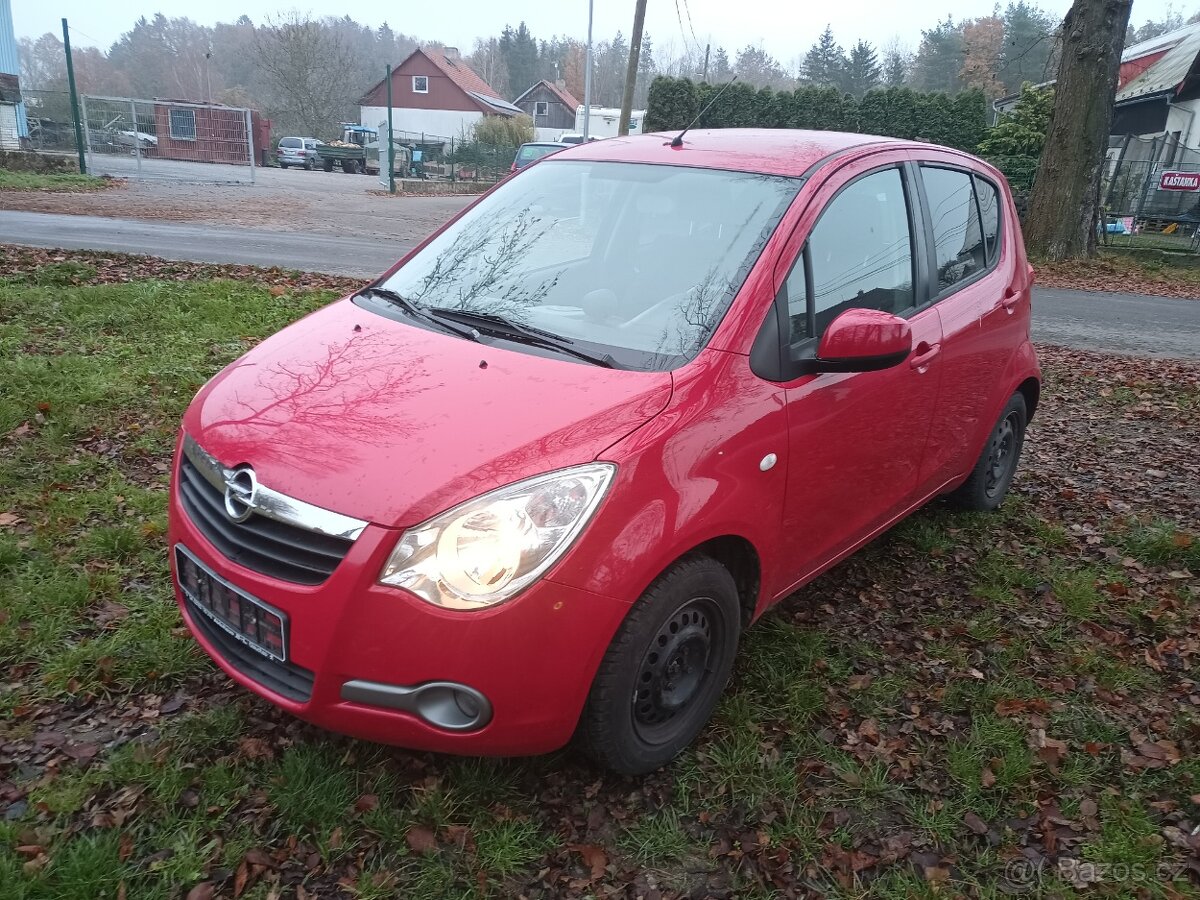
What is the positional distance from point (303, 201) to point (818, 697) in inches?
834

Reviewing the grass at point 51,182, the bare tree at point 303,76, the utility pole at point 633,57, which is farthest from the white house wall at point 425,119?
the utility pole at point 633,57

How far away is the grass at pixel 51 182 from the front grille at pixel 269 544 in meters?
19.8

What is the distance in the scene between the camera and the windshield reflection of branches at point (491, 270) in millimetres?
3178

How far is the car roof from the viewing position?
3.31 m

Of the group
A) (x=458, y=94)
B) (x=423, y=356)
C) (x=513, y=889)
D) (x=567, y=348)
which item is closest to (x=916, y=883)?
(x=513, y=889)

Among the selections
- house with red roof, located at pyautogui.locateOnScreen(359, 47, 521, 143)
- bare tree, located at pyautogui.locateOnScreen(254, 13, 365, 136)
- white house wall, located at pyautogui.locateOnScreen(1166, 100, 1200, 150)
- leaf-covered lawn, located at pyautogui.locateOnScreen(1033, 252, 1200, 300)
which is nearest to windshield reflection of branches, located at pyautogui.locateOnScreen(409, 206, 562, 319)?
leaf-covered lawn, located at pyautogui.locateOnScreen(1033, 252, 1200, 300)

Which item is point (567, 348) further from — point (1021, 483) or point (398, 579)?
point (1021, 483)

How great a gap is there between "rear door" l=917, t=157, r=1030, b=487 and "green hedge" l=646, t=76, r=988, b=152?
24910 millimetres

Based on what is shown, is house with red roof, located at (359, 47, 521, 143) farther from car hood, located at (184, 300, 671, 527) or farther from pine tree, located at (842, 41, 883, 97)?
car hood, located at (184, 300, 671, 527)

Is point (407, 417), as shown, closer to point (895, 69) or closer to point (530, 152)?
point (530, 152)

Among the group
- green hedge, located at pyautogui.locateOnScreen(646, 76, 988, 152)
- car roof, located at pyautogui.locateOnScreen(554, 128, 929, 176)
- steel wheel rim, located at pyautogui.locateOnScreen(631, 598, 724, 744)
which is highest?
green hedge, located at pyautogui.locateOnScreen(646, 76, 988, 152)

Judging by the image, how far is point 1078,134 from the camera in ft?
49.0

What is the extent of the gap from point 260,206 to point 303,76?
42281 millimetres

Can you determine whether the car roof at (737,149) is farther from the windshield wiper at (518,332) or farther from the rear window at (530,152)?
the rear window at (530,152)
